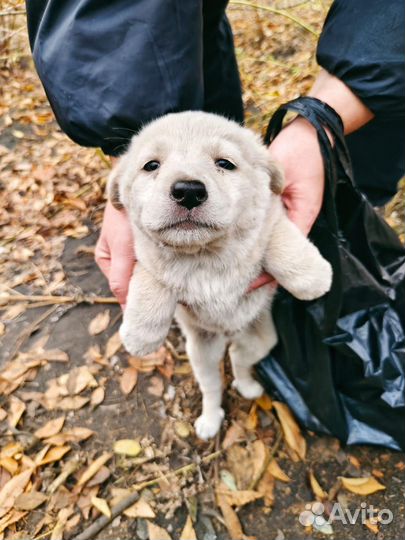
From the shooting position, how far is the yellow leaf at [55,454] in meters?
2.24

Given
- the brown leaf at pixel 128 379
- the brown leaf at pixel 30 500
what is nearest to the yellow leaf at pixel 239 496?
the brown leaf at pixel 128 379

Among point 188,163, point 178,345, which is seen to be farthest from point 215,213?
point 178,345

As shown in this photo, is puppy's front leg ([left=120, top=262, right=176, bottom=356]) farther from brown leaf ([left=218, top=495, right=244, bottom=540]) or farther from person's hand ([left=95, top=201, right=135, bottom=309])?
brown leaf ([left=218, top=495, right=244, bottom=540])

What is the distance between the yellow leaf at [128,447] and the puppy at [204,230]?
0.86 meters

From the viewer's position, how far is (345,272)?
182 centimetres

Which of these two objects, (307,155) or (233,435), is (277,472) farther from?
(307,155)

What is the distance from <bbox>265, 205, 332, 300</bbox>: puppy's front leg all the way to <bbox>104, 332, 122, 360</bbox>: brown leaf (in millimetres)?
1337

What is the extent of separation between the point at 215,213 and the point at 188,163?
0.20 m

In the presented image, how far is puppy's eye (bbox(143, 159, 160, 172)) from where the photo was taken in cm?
154

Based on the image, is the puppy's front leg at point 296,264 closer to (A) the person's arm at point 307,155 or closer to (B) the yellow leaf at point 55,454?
(A) the person's arm at point 307,155

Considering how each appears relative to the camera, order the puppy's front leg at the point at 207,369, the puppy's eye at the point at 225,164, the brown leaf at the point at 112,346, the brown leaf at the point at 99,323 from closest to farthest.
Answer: the puppy's eye at the point at 225,164 < the puppy's front leg at the point at 207,369 < the brown leaf at the point at 112,346 < the brown leaf at the point at 99,323

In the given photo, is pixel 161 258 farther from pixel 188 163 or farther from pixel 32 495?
pixel 32 495

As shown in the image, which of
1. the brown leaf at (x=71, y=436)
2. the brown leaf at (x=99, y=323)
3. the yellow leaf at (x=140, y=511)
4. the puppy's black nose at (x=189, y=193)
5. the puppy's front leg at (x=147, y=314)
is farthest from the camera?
A: the brown leaf at (x=99, y=323)

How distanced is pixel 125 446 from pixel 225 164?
1.61m
